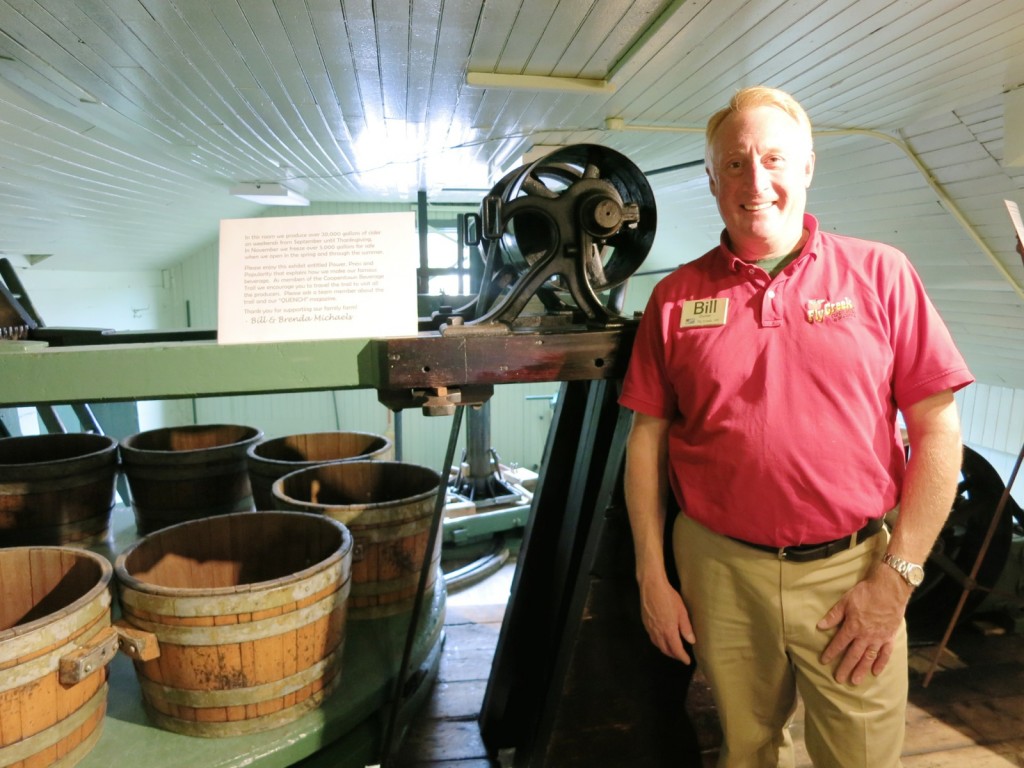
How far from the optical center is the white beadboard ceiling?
1.88 meters

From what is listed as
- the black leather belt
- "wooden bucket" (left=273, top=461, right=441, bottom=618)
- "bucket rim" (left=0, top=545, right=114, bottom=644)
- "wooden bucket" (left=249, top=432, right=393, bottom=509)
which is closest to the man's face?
the black leather belt

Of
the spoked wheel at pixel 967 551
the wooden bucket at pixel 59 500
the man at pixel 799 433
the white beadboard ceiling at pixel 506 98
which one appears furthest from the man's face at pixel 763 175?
the wooden bucket at pixel 59 500

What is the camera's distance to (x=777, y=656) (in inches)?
49.4

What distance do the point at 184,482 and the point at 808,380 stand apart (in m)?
2.18

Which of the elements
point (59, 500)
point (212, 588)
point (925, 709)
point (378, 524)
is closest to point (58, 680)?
point (212, 588)

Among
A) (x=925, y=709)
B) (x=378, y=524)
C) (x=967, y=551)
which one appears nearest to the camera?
(x=378, y=524)

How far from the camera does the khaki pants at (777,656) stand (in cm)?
120

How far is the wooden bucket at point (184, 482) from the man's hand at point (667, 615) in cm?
178

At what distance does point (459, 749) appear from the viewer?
6.29 feet

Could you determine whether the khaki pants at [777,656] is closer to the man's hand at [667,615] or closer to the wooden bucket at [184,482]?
the man's hand at [667,615]

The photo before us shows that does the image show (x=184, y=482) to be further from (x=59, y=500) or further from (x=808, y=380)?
(x=808, y=380)

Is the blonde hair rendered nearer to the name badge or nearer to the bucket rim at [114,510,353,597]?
the name badge

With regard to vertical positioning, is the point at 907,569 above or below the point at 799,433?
below

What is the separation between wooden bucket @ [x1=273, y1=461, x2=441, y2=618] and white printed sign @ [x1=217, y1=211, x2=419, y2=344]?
2.49ft
